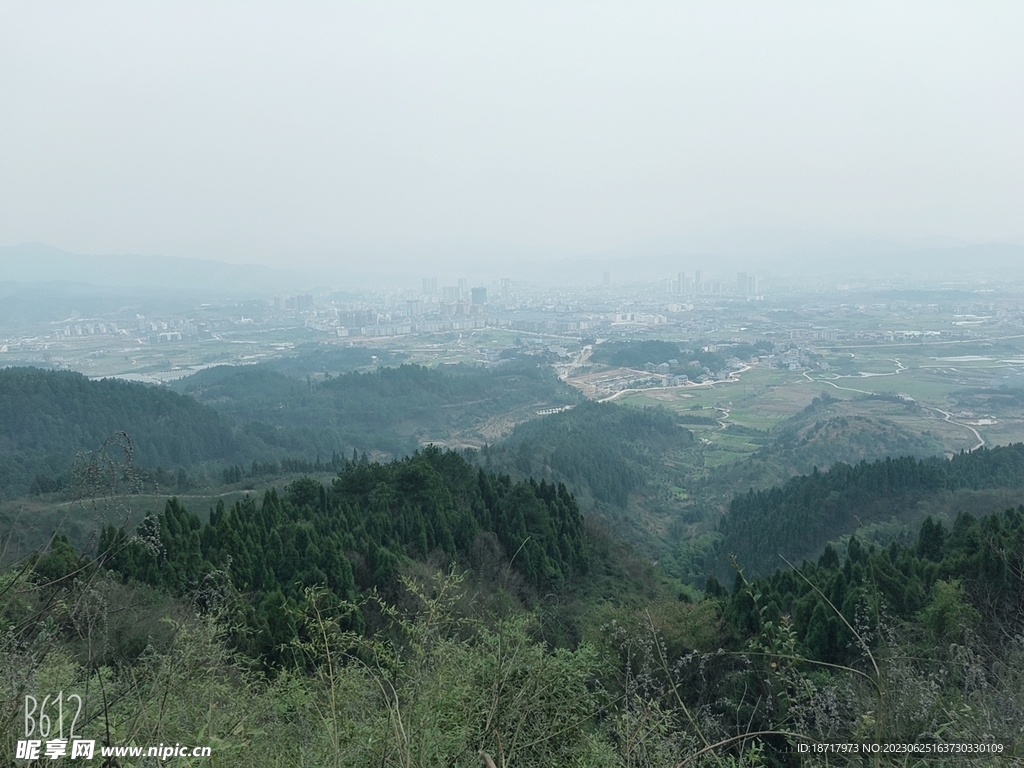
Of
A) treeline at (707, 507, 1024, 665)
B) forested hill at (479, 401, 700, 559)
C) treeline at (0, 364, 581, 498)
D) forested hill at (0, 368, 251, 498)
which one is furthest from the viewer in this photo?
forested hill at (0, 368, 251, 498)

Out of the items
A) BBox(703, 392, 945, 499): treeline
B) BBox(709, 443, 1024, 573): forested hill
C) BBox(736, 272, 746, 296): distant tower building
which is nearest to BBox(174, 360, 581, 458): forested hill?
BBox(703, 392, 945, 499): treeline

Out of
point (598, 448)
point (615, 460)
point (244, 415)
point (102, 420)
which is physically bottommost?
point (244, 415)

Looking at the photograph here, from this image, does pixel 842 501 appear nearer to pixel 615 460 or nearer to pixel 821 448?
pixel 615 460

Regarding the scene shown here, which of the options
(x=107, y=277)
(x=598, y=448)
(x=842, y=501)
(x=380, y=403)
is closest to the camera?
(x=842, y=501)

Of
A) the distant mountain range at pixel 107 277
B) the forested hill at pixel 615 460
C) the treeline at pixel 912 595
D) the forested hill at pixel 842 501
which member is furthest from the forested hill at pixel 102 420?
the distant mountain range at pixel 107 277


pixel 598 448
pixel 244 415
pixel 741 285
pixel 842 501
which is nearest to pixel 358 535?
pixel 842 501

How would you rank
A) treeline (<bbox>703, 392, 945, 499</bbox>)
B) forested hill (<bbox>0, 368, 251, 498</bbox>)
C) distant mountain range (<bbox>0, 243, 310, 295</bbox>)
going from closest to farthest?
treeline (<bbox>703, 392, 945, 499</bbox>) → forested hill (<bbox>0, 368, 251, 498</bbox>) → distant mountain range (<bbox>0, 243, 310, 295</bbox>)

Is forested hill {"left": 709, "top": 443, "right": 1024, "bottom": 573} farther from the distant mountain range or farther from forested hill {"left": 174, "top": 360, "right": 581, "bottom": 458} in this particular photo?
the distant mountain range
